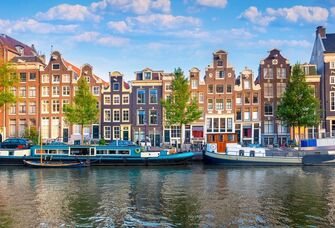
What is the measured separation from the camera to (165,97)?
6600 centimetres

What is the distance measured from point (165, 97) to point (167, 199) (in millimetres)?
40272

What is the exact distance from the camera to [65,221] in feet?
69.3

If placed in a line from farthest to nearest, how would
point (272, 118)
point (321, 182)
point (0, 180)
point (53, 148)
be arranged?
point (272, 118) → point (53, 148) → point (0, 180) → point (321, 182)

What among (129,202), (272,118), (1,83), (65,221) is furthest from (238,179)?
(1,83)

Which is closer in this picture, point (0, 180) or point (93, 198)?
point (93, 198)

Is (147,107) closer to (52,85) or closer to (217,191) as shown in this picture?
(52,85)

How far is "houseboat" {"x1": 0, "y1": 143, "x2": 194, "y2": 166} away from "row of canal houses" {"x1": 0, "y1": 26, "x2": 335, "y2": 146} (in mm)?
14760

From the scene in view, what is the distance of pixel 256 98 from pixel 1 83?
1485 inches

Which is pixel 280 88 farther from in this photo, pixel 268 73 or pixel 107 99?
pixel 107 99

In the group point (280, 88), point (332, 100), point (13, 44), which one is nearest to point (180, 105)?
point (280, 88)

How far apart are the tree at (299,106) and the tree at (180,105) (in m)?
12.2

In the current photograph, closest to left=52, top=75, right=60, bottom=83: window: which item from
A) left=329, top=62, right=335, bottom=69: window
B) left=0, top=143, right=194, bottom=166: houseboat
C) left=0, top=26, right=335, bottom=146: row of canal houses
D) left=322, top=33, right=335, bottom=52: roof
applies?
left=0, top=26, right=335, bottom=146: row of canal houses

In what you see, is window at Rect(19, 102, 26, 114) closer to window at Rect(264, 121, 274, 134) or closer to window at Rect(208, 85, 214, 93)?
window at Rect(208, 85, 214, 93)

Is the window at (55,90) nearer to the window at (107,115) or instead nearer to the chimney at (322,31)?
the window at (107,115)
